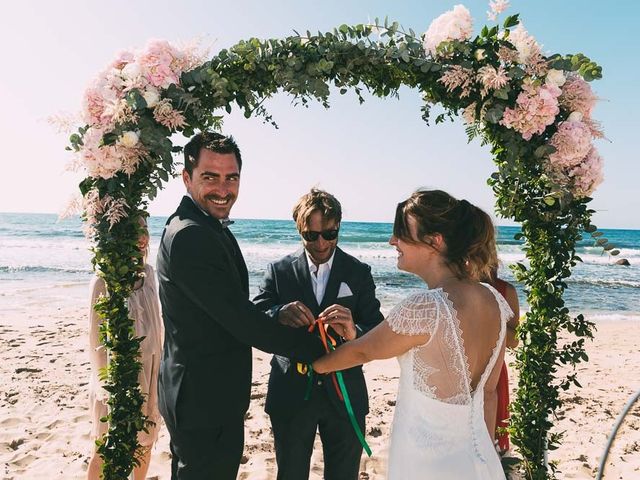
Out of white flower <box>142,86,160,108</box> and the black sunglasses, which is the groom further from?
the black sunglasses

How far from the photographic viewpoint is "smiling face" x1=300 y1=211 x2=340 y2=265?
3.94 meters

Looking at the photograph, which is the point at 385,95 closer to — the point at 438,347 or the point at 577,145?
the point at 577,145

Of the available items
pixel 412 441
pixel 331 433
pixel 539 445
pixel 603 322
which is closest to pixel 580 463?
pixel 539 445

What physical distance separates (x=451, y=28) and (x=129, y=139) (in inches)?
89.1

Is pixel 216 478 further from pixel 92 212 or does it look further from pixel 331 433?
pixel 92 212

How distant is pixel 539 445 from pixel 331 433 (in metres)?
1.48

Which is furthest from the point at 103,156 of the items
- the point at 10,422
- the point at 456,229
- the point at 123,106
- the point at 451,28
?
the point at 10,422

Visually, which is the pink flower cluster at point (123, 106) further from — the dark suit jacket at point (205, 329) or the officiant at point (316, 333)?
the officiant at point (316, 333)

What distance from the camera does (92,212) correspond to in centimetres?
328

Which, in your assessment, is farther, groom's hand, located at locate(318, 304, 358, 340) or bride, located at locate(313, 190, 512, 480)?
groom's hand, located at locate(318, 304, 358, 340)

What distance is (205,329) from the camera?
3.00 meters

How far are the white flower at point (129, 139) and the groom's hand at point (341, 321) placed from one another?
5.35 feet

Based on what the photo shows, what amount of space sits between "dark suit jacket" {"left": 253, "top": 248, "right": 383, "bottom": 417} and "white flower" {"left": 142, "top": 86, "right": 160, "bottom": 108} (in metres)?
1.54

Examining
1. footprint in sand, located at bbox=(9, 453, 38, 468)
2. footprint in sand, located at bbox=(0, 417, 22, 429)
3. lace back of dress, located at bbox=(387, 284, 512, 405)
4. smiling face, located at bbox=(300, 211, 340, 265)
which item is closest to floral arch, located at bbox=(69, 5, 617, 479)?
smiling face, located at bbox=(300, 211, 340, 265)
